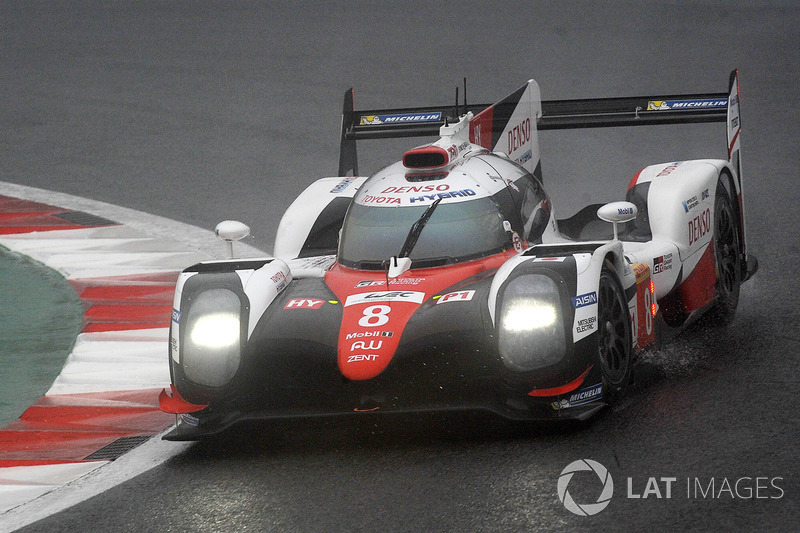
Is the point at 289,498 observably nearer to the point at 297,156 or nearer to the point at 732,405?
the point at 732,405

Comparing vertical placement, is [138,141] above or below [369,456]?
above

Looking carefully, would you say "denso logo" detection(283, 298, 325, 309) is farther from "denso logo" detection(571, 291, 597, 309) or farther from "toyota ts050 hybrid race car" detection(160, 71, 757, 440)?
"denso logo" detection(571, 291, 597, 309)

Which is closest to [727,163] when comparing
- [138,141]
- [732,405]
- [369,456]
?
[732,405]

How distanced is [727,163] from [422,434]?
3.50 meters

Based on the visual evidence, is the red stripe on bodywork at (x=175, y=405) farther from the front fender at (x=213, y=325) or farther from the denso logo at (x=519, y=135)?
the denso logo at (x=519, y=135)

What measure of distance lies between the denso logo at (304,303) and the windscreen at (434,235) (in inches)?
18.9

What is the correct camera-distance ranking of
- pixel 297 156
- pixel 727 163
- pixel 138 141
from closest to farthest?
pixel 727 163
pixel 297 156
pixel 138 141

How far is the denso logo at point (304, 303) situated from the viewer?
20.6 feet

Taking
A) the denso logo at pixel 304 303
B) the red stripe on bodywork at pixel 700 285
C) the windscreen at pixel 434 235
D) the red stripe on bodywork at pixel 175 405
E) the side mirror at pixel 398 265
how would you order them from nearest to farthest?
the red stripe on bodywork at pixel 175 405 → the denso logo at pixel 304 303 → the side mirror at pixel 398 265 → the windscreen at pixel 434 235 → the red stripe on bodywork at pixel 700 285

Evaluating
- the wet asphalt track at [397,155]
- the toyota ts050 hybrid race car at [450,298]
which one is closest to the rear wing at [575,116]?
the toyota ts050 hybrid race car at [450,298]

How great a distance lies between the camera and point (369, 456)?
227 inches

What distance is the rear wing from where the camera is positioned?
28.5ft

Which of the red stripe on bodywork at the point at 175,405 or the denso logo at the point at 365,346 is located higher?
the denso logo at the point at 365,346

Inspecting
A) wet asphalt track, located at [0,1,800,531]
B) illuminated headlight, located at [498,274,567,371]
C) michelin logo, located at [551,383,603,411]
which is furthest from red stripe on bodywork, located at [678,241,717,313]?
illuminated headlight, located at [498,274,567,371]
